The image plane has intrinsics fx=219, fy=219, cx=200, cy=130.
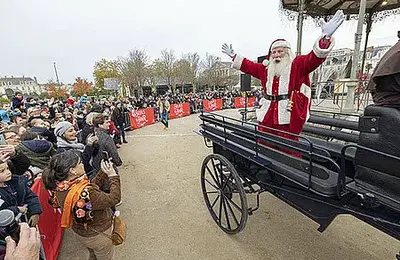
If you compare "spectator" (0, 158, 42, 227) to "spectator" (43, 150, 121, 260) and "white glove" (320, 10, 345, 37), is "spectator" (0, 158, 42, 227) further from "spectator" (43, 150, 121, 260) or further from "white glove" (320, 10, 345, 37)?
"white glove" (320, 10, 345, 37)

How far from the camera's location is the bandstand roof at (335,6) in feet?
26.4

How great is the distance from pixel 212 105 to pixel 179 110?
12.8 feet

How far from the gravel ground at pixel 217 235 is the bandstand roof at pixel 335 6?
7648 millimetres

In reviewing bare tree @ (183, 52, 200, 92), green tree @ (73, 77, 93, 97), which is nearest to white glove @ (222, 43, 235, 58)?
bare tree @ (183, 52, 200, 92)

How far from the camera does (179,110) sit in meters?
15.1

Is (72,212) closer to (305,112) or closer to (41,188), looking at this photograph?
(41,188)

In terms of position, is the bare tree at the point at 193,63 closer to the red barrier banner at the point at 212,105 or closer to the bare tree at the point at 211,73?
the bare tree at the point at 211,73

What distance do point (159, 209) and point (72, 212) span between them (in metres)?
2.03

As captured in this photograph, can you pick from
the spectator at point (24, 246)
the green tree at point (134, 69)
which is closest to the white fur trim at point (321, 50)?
the spectator at point (24, 246)

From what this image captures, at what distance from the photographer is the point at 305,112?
2438 millimetres

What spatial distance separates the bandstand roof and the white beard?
6.80 m

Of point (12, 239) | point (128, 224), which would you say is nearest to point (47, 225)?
point (128, 224)

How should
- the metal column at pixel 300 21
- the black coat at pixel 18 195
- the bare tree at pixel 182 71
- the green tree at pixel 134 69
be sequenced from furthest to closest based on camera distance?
the bare tree at pixel 182 71
the green tree at pixel 134 69
the metal column at pixel 300 21
the black coat at pixel 18 195

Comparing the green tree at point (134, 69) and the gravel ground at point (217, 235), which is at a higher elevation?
the green tree at point (134, 69)
